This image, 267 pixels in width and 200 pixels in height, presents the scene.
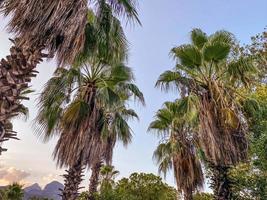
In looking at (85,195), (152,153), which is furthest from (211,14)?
(85,195)

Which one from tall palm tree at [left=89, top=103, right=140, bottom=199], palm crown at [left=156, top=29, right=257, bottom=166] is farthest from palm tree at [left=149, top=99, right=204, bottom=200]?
palm crown at [left=156, top=29, right=257, bottom=166]

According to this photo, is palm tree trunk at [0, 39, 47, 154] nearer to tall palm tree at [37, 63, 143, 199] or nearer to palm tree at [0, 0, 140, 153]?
palm tree at [0, 0, 140, 153]

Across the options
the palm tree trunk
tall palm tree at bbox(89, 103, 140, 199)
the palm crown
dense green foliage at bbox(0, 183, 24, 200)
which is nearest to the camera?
the palm tree trunk

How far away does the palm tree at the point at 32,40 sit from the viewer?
6230 mm

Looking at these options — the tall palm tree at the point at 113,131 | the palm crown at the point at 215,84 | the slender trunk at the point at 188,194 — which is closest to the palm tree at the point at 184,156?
the slender trunk at the point at 188,194

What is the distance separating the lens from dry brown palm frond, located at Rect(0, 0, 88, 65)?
699cm

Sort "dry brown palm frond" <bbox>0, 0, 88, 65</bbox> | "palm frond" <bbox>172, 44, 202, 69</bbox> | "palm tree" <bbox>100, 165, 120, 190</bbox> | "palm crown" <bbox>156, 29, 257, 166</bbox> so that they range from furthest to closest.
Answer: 1. "palm tree" <bbox>100, 165, 120, 190</bbox>
2. "palm frond" <bbox>172, 44, 202, 69</bbox>
3. "palm crown" <bbox>156, 29, 257, 166</bbox>
4. "dry brown palm frond" <bbox>0, 0, 88, 65</bbox>

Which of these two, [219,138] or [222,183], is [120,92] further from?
[222,183]

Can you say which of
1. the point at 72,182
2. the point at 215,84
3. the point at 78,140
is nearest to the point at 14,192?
the point at 72,182

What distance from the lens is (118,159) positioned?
750 inches

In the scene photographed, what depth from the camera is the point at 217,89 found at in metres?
11.6

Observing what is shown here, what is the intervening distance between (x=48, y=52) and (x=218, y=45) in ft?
22.8

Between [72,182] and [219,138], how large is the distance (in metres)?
6.06

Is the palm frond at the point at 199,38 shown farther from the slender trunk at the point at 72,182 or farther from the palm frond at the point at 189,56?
the slender trunk at the point at 72,182
